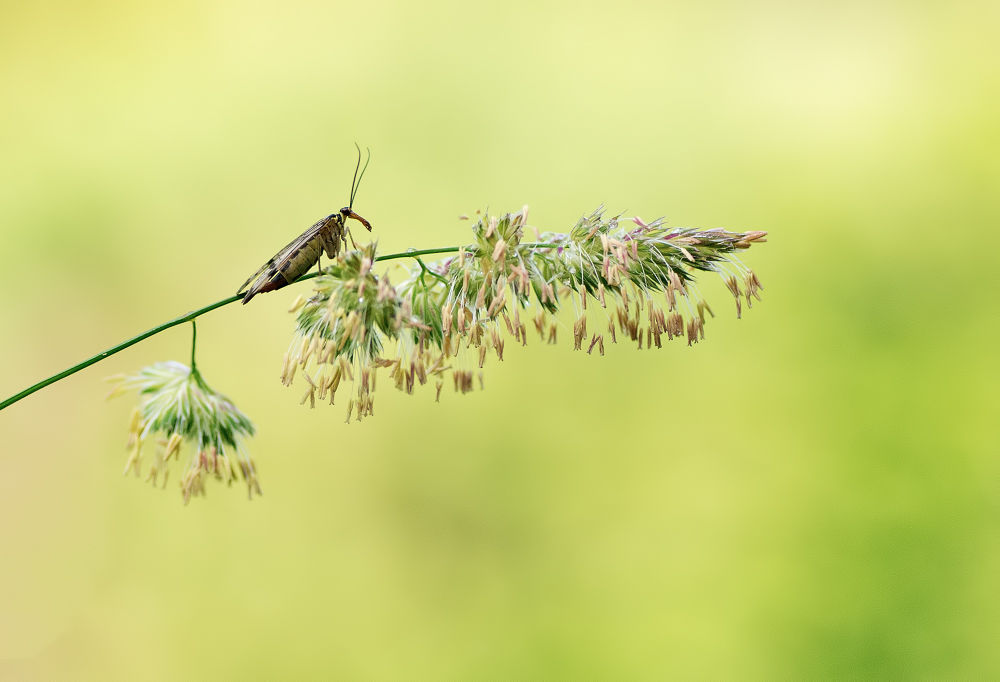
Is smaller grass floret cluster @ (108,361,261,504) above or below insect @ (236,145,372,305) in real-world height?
below

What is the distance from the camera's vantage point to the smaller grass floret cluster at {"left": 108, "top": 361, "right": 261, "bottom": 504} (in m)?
1.99

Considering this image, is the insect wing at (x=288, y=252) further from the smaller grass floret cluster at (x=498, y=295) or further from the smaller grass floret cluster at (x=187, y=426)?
the smaller grass floret cluster at (x=187, y=426)

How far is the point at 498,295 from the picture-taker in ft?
5.33

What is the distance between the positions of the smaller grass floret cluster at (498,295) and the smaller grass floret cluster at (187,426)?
466 millimetres

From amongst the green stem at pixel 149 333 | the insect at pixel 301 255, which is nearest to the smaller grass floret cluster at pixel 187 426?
the green stem at pixel 149 333

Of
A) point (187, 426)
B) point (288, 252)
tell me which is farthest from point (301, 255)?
point (187, 426)

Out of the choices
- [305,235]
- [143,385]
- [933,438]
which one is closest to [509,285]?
[305,235]

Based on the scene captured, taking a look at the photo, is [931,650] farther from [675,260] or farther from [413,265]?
[413,265]

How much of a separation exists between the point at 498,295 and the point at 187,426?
3.77ft

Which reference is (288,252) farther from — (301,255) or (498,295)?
(498,295)

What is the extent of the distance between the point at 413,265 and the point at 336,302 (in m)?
0.33

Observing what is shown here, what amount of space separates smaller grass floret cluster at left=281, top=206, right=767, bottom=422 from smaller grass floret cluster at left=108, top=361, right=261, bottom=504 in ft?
1.53

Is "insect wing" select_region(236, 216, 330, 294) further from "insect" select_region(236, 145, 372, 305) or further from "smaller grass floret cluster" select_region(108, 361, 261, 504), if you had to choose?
"smaller grass floret cluster" select_region(108, 361, 261, 504)

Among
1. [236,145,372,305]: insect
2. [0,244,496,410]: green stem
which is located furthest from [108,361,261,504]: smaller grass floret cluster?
[236,145,372,305]: insect
